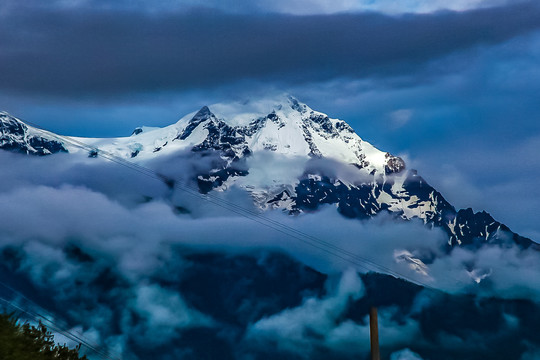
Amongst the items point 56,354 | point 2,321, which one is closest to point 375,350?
point 56,354

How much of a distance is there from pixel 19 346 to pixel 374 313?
29724mm

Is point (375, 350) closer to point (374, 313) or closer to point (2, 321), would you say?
point (374, 313)

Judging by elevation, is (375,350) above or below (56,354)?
above

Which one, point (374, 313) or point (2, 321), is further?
point (374, 313)

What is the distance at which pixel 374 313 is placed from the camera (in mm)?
68250

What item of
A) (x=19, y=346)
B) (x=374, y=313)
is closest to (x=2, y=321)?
(x=19, y=346)

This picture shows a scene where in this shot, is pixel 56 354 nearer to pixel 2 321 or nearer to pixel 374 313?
pixel 2 321

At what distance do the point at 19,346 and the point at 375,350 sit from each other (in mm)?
30175

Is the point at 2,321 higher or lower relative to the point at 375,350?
lower

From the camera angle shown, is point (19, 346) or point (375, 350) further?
point (375, 350)

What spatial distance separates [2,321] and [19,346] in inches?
122

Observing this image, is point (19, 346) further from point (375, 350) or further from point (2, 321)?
point (375, 350)

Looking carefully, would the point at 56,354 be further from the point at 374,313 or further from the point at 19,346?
the point at 374,313

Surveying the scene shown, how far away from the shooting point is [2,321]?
208 feet
